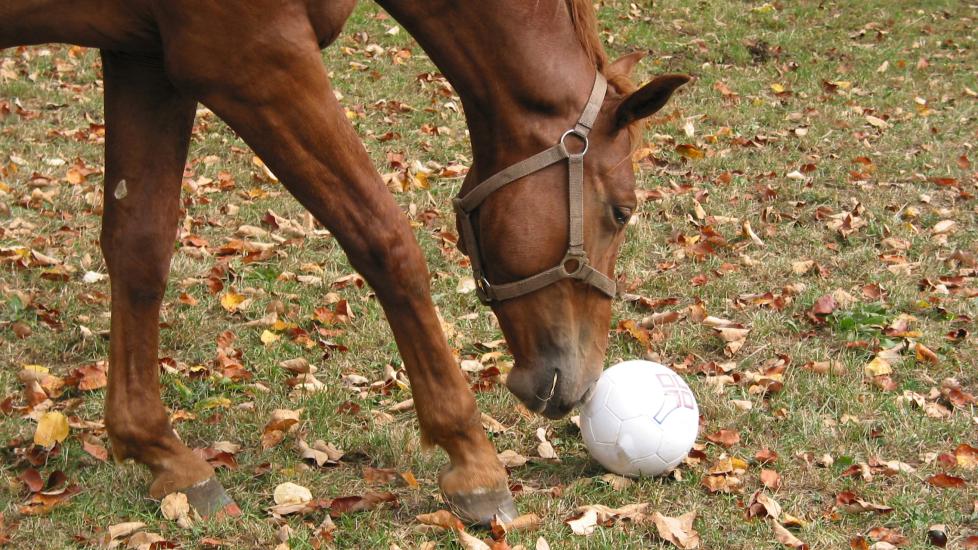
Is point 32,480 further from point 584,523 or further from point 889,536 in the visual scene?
point 889,536

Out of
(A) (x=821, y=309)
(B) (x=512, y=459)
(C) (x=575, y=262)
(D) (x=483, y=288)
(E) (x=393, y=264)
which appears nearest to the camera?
(E) (x=393, y=264)

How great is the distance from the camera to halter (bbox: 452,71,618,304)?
9.00 ft

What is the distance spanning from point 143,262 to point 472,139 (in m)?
1.15

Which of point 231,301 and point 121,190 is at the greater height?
point 121,190

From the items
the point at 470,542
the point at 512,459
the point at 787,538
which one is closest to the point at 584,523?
the point at 470,542

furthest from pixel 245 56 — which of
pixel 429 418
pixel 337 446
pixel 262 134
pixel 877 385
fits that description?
pixel 877 385

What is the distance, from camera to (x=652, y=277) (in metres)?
5.16

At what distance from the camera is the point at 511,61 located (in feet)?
8.88

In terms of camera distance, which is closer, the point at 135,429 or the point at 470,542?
the point at 470,542

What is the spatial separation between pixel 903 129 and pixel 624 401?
5.41 m

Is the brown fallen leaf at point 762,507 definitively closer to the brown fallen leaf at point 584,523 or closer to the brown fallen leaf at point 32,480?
the brown fallen leaf at point 584,523

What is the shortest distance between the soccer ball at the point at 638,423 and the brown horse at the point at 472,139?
0.35 metres

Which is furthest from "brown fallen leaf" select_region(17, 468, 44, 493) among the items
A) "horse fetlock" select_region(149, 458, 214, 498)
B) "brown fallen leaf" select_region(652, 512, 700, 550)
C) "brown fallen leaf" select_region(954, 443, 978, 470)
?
"brown fallen leaf" select_region(954, 443, 978, 470)

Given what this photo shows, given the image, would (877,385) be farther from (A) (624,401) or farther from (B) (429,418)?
(B) (429,418)
